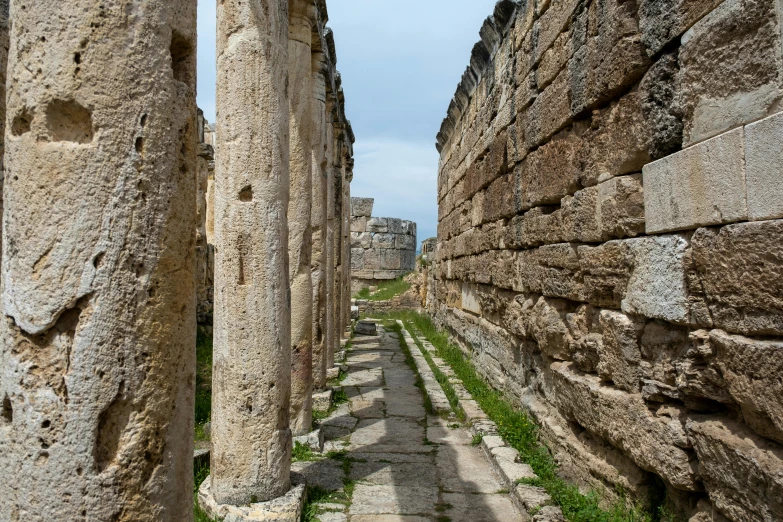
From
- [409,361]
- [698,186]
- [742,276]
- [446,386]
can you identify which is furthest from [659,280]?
[409,361]

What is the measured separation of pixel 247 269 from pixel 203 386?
3787 millimetres

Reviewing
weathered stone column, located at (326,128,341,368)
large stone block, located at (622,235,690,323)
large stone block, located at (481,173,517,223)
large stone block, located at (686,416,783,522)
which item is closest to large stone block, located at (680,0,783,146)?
large stone block, located at (622,235,690,323)

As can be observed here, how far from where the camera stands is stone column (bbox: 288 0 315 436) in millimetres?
6102

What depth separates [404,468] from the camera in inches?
222

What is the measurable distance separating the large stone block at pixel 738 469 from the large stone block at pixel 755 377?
88mm

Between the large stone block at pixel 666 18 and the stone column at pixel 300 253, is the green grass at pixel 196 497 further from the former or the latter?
the large stone block at pixel 666 18

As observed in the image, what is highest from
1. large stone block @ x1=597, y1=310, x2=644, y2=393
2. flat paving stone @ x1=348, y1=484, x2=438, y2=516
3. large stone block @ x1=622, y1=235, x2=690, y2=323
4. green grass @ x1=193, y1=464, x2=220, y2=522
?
large stone block @ x1=622, y1=235, x2=690, y2=323

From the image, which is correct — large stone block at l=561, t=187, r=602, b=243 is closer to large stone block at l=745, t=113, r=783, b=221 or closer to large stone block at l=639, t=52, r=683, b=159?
large stone block at l=639, t=52, r=683, b=159

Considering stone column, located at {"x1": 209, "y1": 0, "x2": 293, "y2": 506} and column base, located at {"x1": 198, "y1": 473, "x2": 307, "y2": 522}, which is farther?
stone column, located at {"x1": 209, "y1": 0, "x2": 293, "y2": 506}

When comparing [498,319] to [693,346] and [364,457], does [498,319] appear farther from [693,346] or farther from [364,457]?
[693,346]

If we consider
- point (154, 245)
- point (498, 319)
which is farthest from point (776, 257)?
point (498, 319)

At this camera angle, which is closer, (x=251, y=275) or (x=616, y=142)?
(x=616, y=142)

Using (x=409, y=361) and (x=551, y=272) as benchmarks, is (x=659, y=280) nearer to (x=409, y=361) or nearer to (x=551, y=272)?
(x=551, y=272)

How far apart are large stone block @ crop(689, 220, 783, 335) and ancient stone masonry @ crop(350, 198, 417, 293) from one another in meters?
23.6
